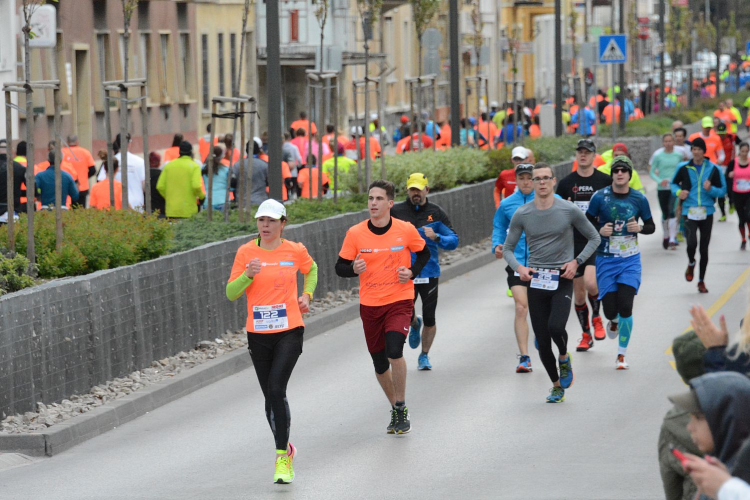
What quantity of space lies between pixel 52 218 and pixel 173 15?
26262 millimetres

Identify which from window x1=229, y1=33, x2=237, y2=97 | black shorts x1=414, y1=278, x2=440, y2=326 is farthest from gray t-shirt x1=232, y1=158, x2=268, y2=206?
window x1=229, y1=33, x2=237, y2=97

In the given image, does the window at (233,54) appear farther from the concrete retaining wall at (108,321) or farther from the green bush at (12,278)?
the green bush at (12,278)

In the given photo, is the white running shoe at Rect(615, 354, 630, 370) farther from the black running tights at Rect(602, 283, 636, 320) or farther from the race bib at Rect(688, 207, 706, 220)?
the race bib at Rect(688, 207, 706, 220)

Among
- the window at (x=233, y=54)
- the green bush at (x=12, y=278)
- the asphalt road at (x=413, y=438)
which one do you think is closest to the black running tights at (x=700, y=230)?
the asphalt road at (x=413, y=438)

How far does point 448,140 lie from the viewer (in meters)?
34.5

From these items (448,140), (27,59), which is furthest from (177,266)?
(448,140)

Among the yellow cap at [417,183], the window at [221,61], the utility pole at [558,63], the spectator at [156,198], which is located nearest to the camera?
the yellow cap at [417,183]

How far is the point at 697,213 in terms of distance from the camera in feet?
61.4

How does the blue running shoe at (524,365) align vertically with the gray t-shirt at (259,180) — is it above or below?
below

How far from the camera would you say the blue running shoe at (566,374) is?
1135 centimetres

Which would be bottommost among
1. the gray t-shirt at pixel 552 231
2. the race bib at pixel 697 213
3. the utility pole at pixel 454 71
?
the race bib at pixel 697 213

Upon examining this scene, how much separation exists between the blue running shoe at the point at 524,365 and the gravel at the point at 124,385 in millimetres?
2605

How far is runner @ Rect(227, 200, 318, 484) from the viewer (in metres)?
9.09

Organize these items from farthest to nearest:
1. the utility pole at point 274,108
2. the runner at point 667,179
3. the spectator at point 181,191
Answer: the runner at point 667,179
the spectator at point 181,191
the utility pole at point 274,108
